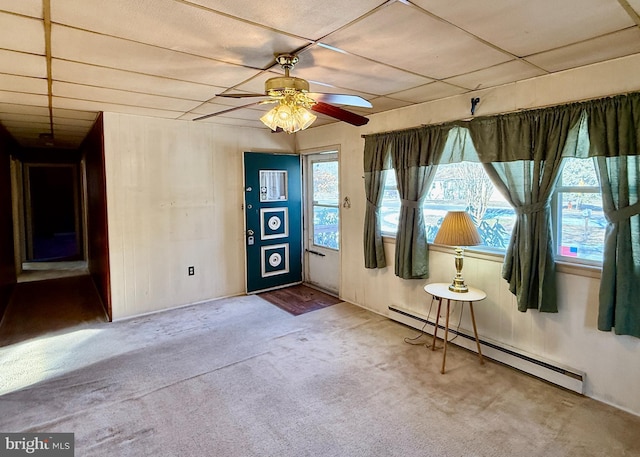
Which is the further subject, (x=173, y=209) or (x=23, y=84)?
(x=173, y=209)

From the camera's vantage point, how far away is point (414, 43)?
7.08 feet

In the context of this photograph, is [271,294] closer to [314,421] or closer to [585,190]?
[314,421]

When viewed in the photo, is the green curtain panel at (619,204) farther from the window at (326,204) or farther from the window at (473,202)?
the window at (326,204)

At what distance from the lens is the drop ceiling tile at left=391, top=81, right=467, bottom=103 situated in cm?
309

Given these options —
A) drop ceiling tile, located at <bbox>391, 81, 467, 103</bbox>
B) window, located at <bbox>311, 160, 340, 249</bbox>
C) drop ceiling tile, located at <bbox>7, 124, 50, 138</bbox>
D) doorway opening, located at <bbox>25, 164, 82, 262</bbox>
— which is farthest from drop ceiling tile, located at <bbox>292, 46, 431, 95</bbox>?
doorway opening, located at <bbox>25, 164, 82, 262</bbox>

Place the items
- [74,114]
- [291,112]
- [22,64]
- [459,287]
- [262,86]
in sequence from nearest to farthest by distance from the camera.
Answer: [291,112] → [22,64] → [262,86] → [459,287] → [74,114]

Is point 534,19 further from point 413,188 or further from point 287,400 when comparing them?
point 287,400

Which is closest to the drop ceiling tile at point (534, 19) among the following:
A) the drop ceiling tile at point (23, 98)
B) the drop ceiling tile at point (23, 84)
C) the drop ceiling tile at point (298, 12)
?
the drop ceiling tile at point (298, 12)

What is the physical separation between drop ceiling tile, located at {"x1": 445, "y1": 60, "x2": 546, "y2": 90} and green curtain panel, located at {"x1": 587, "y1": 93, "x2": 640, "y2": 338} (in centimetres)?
50

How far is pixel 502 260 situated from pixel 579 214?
0.68 m

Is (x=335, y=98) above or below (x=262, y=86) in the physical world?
below

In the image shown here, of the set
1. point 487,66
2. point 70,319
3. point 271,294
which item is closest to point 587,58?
point 487,66

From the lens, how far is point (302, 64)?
248 cm

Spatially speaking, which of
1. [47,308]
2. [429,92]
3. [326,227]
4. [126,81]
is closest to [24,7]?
[126,81]
